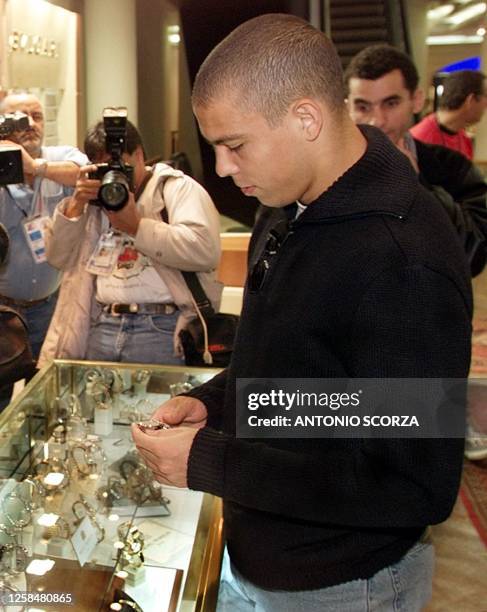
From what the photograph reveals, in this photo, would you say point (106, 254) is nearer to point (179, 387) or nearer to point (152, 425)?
point (179, 387)

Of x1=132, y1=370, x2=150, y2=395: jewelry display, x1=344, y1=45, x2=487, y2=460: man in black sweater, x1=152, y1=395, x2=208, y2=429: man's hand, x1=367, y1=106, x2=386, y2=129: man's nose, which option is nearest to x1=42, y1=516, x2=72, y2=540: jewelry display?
x1=152, y1=395, x2=208, y2=429: man's hand

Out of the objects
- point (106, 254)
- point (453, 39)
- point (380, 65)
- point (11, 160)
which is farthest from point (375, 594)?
point (453, 39)

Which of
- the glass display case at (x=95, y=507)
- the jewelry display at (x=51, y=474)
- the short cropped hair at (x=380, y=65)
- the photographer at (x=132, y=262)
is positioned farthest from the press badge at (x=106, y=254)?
the short cropped hair at (x=380, y=65)

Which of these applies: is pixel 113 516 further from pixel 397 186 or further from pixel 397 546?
pixel 397 186

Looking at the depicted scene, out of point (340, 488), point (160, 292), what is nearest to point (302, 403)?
point (340, 488)

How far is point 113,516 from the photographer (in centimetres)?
124

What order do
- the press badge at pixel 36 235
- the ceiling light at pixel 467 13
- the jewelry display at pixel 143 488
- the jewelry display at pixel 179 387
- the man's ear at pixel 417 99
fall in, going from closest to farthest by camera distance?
the jewelry display at pixel 143 488 → the jewelry display at pixel 179 387 → the press badge at pixel 36 235 → the man's ear at pixel 417 99 → the ceiling light at pixel 467 13

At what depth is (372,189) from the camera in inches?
31.7

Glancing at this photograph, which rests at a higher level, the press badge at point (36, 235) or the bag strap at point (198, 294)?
the press badge at point (36, 235)

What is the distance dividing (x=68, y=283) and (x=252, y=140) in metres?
0.99

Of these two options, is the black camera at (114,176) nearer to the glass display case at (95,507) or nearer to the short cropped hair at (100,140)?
the short cropped hair at (100,140)

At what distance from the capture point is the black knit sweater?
28.8 inches

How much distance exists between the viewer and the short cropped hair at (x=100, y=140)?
1367 millimetres

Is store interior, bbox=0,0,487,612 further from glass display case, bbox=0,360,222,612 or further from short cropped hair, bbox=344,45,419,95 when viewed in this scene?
glass display case, bbox=0,360,222,612
